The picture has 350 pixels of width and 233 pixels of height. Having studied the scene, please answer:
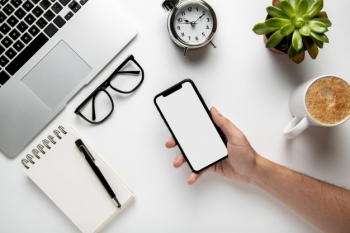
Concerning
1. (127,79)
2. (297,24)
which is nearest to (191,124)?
(127,79)

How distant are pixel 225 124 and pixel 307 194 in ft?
1.10

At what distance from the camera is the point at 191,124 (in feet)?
2.83

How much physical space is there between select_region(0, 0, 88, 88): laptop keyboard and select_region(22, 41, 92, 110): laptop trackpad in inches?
1.6

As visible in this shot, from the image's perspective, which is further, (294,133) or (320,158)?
(320,158)

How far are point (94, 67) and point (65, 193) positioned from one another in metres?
0.40

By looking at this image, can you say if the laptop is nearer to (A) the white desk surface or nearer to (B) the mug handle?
(A) the white desk surface

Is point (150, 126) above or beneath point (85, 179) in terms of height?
above

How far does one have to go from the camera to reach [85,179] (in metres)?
0.93

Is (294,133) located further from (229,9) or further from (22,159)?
(22,159)

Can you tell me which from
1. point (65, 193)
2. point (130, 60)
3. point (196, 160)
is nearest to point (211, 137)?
point (196, 160)

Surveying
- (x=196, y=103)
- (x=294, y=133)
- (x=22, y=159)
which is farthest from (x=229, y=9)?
(x=22, y=159)

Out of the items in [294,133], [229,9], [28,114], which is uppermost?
[229,9]

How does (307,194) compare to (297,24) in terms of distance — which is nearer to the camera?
(297,24)

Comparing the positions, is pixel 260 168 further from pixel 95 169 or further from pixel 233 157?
pixel 95 169
